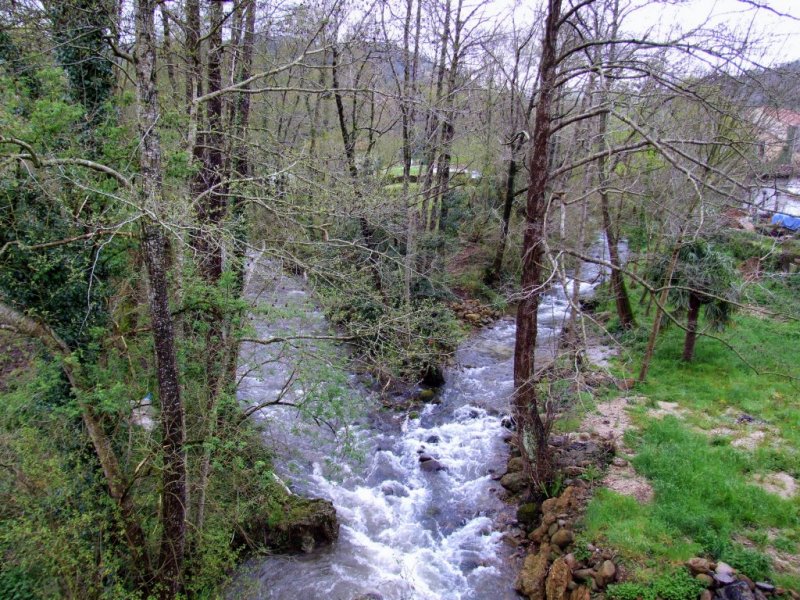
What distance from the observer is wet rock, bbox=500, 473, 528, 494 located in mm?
8648

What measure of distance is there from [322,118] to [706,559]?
1660cm

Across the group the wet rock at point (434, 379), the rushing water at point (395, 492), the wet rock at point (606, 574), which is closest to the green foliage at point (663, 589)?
the wet rock at point (606, 574)

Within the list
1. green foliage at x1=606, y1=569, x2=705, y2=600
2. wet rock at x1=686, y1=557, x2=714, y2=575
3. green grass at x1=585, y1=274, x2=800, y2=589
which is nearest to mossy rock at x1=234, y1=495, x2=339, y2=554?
green grass at x1=585, y1=274, x2=800, y2=589

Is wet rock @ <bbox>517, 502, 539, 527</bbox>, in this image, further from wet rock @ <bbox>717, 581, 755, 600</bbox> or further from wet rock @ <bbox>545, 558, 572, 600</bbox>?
wet rock @ <bbox>717, 581, 755, 600</bbox>

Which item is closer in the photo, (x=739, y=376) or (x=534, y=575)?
(x=534, y=575)

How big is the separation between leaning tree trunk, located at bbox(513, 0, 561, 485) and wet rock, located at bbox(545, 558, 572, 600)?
1587mm

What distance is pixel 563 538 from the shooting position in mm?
6766

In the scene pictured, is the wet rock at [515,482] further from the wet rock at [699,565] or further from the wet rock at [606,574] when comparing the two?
the wet rock at [699,565]

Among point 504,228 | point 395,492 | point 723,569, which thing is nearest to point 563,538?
point 723,569

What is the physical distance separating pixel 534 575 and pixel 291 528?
3.70 meters

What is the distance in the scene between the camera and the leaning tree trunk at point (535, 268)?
639cm

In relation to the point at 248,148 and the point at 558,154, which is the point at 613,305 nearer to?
the point at 558,154

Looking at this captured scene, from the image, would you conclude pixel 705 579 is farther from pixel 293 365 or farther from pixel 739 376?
pixel 739 376

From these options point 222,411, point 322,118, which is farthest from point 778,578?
point 322,118
